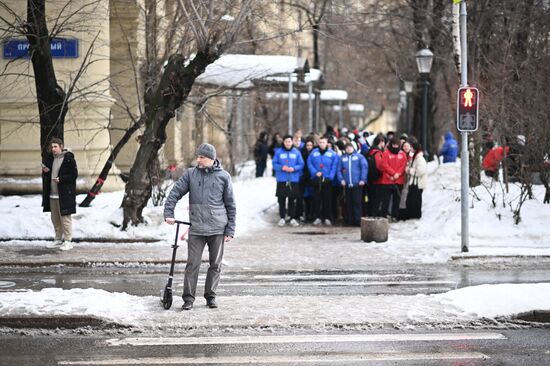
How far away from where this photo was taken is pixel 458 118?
16641 millimetres

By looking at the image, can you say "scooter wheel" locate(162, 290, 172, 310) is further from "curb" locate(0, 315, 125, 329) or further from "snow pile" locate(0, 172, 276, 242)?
"snow pile" locate(0, 172, 276, 242)

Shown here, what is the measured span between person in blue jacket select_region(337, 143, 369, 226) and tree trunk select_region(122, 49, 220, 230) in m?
4.48

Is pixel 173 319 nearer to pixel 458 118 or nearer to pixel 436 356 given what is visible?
pixel 436 356

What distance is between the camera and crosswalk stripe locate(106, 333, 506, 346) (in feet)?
30.6

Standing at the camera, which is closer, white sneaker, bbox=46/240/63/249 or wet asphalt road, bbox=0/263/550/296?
wet asphalt road, bbox=0/263/550/296

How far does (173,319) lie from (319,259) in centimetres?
637

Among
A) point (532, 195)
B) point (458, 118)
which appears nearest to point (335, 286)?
point (458, 118)

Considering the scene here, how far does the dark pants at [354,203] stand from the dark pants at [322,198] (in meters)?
0.41

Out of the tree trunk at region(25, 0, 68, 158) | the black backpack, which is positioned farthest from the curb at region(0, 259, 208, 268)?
the black backpack

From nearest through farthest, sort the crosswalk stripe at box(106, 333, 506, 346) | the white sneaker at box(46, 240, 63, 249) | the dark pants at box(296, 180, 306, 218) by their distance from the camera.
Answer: the crosswalk stripe at box(106, 333, 506, 346) → the white sneaker at box(46, 240, 63, 249) → the dark pants at box(296, 180, 306, 218)

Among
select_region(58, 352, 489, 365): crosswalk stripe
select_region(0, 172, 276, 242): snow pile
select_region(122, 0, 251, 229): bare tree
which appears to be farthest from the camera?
select_region(0, 172, 276, 242): snow pile

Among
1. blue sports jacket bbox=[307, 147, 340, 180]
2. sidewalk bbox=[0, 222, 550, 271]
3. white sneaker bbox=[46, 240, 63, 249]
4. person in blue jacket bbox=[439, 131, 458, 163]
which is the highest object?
blue sports jacket bbox=[307, 147, 340, 180]

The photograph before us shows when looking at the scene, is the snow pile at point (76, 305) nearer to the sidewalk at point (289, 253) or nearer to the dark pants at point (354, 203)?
the sidewalk at point (289, 253)

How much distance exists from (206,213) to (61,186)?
6.51 metres
